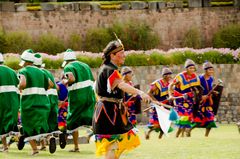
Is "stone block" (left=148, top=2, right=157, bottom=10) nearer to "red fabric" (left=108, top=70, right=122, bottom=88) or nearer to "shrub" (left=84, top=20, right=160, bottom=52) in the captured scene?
"shrub" (left=84, top=20, right=160, bottom=52)

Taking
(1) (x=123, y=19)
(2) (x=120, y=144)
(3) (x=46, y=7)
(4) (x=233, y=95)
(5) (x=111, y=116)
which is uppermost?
(5) (x=111, y=116)

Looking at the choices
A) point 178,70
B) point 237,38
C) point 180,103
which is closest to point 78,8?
point 237,38

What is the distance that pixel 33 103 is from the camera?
17969 mm

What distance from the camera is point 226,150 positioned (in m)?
17.4

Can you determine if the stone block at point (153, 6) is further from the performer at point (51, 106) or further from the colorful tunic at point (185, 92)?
the performer at point (51, 106)

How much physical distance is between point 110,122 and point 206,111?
10699 millimetres

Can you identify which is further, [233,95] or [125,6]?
[125,6]

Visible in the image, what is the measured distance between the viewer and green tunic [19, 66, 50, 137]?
58.6ft

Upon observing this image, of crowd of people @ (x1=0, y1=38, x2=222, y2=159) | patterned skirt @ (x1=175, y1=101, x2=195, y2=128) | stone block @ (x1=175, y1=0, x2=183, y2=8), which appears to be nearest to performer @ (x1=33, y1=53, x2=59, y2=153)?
crowd of people @ (x1=0, y1=38, x2=222, y2=159)

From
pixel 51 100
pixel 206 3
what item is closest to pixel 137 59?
pixel 206 3

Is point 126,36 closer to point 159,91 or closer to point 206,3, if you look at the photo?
point 206,3

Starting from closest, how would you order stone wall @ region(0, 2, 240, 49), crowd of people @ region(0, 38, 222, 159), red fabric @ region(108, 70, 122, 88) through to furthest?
red fabric @ region(108, 70, 122, 88) → crowd of people @ region(0, 38, 222, 159) → stone wall @ region(0, 2, 240, 49)

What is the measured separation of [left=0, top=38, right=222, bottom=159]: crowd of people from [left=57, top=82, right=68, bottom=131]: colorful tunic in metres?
0.02

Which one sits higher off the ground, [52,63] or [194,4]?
[194,4]
